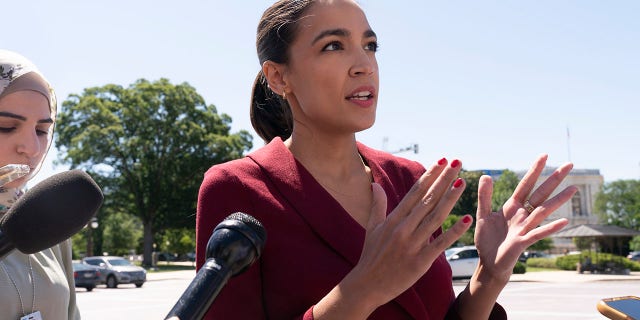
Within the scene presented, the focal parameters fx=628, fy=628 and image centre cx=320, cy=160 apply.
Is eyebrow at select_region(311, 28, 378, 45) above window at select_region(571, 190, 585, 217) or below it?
above

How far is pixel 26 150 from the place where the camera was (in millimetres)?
1979

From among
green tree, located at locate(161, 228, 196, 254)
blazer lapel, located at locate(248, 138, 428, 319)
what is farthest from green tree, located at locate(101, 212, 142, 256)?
blazer lapel, located at locate(248, 138, 428, 319)

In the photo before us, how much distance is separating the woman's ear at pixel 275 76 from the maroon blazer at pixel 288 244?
0.24 m

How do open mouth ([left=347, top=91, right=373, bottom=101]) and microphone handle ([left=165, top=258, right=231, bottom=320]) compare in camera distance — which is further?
open mouth ([left=347, top=91, right=373, bottom=101])

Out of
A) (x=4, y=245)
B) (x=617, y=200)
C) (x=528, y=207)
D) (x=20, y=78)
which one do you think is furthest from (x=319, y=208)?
(x=617, y=200)

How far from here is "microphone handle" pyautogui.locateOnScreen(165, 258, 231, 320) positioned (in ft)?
2.69

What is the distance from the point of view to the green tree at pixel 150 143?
1543 inches

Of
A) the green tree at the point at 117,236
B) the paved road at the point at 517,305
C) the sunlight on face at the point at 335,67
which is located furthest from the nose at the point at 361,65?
the green tree at the point at 117,236

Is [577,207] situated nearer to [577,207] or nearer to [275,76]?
[577,207]

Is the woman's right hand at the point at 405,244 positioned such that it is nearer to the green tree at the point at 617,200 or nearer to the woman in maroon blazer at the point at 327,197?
the woman in maroon blazer at the point at 327,197

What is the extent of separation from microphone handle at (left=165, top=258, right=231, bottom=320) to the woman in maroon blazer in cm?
56

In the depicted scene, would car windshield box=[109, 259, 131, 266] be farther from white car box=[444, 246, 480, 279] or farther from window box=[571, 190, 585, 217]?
window box=[571, 190, 585, 217]

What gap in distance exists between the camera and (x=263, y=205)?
1.76m

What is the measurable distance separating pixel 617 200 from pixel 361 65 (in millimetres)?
84899
